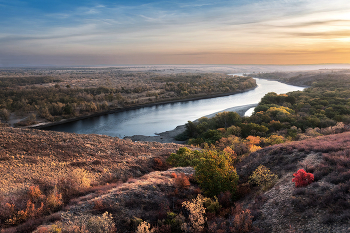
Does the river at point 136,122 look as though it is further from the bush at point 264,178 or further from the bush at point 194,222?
the bush at point 194,222

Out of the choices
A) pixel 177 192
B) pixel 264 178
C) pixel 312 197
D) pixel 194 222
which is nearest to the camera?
pixel 312 197

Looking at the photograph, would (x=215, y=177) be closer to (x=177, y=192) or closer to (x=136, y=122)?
(x=177, y=192)

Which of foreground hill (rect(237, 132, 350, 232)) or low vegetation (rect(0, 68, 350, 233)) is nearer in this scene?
foreground hill (rect(237, 132, 350, 232))

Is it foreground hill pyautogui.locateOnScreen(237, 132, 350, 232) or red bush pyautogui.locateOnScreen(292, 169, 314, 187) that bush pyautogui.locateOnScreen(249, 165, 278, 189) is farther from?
red bush pyautogui.locateOnScreen(292, 169, 314, 187)

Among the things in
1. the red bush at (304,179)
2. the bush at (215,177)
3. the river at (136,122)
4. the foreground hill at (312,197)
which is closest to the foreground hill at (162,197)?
the foreground hill at (312,197)

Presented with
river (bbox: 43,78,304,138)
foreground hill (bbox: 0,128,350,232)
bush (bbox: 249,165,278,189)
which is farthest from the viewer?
river (bbox: 43,78,304,138)

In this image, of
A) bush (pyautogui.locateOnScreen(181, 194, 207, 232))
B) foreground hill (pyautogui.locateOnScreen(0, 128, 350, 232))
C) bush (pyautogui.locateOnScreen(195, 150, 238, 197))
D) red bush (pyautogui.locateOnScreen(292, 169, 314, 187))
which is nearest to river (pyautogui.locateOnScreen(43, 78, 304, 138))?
foreground hill (pyautogui.locateOnScreen(0, 128, 350, 232))

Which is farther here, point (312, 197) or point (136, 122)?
point (136, 122)

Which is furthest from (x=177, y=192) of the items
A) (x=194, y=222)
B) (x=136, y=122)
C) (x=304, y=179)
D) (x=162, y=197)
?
(x=136, y=122)

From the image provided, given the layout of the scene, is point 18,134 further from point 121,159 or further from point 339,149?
point 339,149
